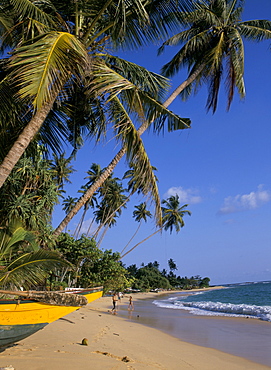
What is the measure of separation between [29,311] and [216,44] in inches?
334

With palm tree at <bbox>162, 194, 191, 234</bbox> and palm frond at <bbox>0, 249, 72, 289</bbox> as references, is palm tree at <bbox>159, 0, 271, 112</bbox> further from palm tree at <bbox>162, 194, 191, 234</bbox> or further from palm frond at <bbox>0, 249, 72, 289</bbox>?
palm tree at <bbox>162, 194, 191, 234</bbox>

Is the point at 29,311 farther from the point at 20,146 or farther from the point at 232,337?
the point at 232,337

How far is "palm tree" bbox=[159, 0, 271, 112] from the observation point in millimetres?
9047

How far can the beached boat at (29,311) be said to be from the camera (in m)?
4.80

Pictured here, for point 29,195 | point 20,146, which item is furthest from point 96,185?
point 29,195

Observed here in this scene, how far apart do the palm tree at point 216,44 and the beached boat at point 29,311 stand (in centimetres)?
607

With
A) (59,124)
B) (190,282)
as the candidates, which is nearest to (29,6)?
(59,124)

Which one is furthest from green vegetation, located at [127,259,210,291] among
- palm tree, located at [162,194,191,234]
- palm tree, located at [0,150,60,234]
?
palm tree, located at [0,150,60,234]

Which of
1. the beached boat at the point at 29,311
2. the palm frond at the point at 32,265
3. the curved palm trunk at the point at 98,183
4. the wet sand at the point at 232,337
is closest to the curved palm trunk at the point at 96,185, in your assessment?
the curved palm trunk at the point at 98,183

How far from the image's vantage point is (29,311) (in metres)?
5.03

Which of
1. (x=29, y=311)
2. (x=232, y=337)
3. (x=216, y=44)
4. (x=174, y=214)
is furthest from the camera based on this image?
(x=174, y=214)

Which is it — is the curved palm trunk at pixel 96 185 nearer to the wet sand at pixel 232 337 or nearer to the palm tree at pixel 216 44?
the palm tree at pixel 216 44

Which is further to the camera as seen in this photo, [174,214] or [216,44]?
[174,214]

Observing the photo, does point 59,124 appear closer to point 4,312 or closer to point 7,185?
point 4,312
